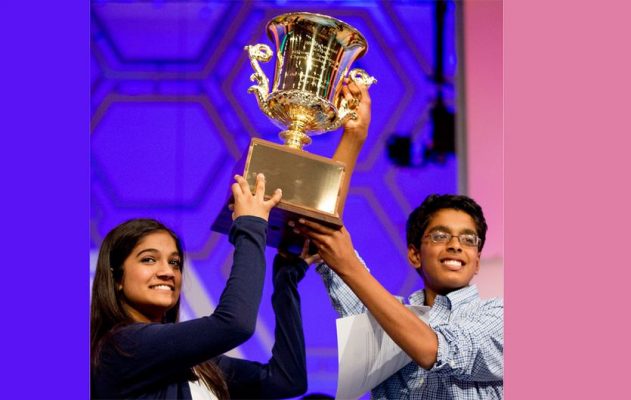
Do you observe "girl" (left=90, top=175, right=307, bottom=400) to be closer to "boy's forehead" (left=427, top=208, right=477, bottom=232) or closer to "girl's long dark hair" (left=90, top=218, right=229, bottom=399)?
"girl's long dark hair" (left=90, top=218, right=229, bottom=399)

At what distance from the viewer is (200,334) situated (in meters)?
1.99

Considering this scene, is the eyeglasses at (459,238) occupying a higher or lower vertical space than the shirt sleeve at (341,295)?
higher

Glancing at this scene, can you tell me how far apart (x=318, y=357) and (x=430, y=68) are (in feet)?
3.74

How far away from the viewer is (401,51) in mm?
3402

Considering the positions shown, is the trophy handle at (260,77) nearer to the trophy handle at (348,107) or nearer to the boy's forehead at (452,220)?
the trophy handle at (348,107)

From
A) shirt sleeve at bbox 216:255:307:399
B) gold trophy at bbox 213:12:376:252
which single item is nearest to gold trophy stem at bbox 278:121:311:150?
gold trophy at bbox 213:12:376:252

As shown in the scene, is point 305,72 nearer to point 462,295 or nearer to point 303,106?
point 303,106

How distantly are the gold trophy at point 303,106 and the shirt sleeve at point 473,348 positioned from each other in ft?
1.33

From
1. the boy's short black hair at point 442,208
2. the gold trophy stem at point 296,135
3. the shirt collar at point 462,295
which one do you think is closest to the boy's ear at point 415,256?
the boy's short black hair at point 442,208

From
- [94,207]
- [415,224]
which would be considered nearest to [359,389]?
[415,224]

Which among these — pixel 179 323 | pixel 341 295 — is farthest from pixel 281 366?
pixel 179 323

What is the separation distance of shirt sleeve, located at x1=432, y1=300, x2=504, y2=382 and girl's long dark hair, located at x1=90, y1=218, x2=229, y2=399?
556mm

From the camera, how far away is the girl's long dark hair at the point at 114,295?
85.3 inches

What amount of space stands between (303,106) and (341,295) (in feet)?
1.76
